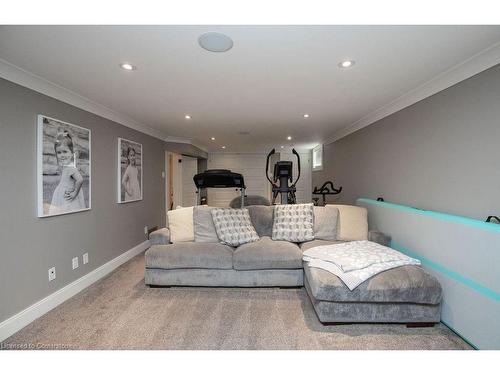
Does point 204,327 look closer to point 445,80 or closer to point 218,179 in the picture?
point 218,179

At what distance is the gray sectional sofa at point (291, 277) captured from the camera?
1.86 metres

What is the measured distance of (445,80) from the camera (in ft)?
6.79

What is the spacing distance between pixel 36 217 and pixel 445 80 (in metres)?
3.85

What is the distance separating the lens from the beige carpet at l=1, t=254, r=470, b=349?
1.72 metres

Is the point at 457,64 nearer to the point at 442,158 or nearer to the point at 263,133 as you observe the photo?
the point at 442,158

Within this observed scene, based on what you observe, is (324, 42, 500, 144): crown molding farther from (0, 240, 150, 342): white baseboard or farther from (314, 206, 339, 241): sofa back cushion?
(0, 240, 150, 342): white baseboard

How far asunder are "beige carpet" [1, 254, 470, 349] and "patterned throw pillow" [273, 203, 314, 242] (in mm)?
675

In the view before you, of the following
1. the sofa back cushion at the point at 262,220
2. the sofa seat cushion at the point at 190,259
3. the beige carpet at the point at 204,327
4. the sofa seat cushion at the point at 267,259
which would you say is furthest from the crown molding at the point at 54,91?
the sofa seat cushion at the point at 267,259

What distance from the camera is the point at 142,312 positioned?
214 cm

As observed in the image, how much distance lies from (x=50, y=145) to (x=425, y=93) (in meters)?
3.68

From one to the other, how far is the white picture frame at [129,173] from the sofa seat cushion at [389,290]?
294cm

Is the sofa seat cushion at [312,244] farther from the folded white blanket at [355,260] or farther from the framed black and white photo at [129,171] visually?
the framed black and white photo at [129,171]

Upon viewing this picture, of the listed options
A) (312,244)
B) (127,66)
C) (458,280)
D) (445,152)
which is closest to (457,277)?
(458,280)
